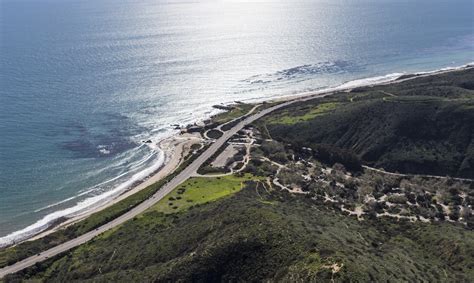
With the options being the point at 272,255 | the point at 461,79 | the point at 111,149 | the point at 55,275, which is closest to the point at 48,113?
the point at 111,149

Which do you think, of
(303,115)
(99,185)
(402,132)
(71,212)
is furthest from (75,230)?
(402,132)

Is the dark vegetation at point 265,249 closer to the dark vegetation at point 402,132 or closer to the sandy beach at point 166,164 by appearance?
the sandy beach at point 166,164

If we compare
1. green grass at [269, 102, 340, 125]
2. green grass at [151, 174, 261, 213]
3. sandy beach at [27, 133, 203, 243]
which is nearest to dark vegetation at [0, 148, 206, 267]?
sandy beach at [27, 133, 203, 243]

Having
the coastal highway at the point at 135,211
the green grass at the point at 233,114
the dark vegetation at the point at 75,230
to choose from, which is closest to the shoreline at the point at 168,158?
the dark vegetation at the point at 75,230

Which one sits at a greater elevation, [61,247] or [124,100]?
[124,100]

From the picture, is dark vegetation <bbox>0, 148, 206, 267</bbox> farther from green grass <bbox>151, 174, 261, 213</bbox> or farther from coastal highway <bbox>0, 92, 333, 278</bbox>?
green grass <bbox>151, 174, 261, 213</bbox>

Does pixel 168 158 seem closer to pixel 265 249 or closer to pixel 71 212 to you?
pixel 71 212

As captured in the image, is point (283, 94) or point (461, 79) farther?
point (283, 94)

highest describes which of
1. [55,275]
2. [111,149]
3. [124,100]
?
[124,100]

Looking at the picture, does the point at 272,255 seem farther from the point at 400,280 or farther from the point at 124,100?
the point at 124,100
